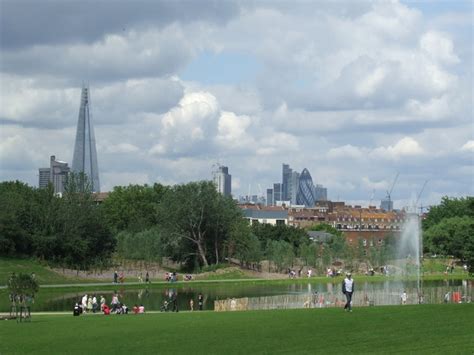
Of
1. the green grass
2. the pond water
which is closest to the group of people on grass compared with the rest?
the pond water

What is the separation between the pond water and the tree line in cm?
2294

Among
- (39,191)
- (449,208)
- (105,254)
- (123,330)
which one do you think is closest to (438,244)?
(449,208)

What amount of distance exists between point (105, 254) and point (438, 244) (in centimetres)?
5799

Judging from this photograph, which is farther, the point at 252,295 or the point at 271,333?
the point at 252,295

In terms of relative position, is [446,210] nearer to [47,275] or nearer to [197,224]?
[197,224]

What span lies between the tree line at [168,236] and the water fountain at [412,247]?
21.4ft

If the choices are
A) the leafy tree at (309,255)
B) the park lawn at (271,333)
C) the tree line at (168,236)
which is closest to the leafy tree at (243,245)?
the tree line at (168,236)

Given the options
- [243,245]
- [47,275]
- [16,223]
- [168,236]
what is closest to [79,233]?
[16,223]

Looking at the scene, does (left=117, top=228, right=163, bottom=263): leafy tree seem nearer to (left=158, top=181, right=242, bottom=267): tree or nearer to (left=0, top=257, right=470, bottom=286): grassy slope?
(left=158, top=181, right=242, bottom=267): tree

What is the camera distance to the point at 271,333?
111 feet

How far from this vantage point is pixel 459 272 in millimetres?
141000

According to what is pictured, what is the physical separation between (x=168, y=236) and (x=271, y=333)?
335 ft

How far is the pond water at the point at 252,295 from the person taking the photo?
61438 mm

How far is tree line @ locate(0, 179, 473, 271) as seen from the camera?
387 ft
